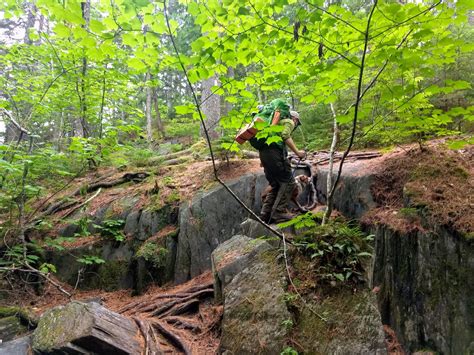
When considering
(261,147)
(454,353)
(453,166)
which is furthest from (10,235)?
(453,166)

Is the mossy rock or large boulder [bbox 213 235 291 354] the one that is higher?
large boulder [bbox 213 235 291 354]

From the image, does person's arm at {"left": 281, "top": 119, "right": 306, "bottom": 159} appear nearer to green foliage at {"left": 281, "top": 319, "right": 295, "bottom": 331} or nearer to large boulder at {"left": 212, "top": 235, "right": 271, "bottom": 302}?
large boulder at {"left": 212, "top": 235, "right": 271, "bottom": 302}

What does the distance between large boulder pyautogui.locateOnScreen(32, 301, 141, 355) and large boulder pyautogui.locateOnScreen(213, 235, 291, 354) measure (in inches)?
57.6

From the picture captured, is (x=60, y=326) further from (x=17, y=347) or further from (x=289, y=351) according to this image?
(x=289, y=351)

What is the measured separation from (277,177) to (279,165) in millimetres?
309

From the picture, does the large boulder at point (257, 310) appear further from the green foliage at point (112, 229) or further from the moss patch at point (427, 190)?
the green foliage at point (112, 229)

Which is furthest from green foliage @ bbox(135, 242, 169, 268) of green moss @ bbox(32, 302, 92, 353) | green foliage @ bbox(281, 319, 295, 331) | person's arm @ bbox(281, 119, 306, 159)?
green foliage @ bbox(281, 319, 295, 331)

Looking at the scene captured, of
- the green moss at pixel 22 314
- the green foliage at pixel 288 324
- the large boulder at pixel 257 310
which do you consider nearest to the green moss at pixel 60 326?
the large boulder at pixel 257 310

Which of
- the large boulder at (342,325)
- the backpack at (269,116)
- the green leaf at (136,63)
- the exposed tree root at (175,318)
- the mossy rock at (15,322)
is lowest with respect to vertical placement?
the exposed tree root at (175,318)

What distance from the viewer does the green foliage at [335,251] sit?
12.1 ft

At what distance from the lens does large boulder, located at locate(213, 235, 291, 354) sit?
367cm

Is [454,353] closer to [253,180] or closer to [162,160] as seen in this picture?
[253,180]

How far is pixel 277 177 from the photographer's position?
6.53 m

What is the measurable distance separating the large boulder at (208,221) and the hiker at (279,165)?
1.43 meters
